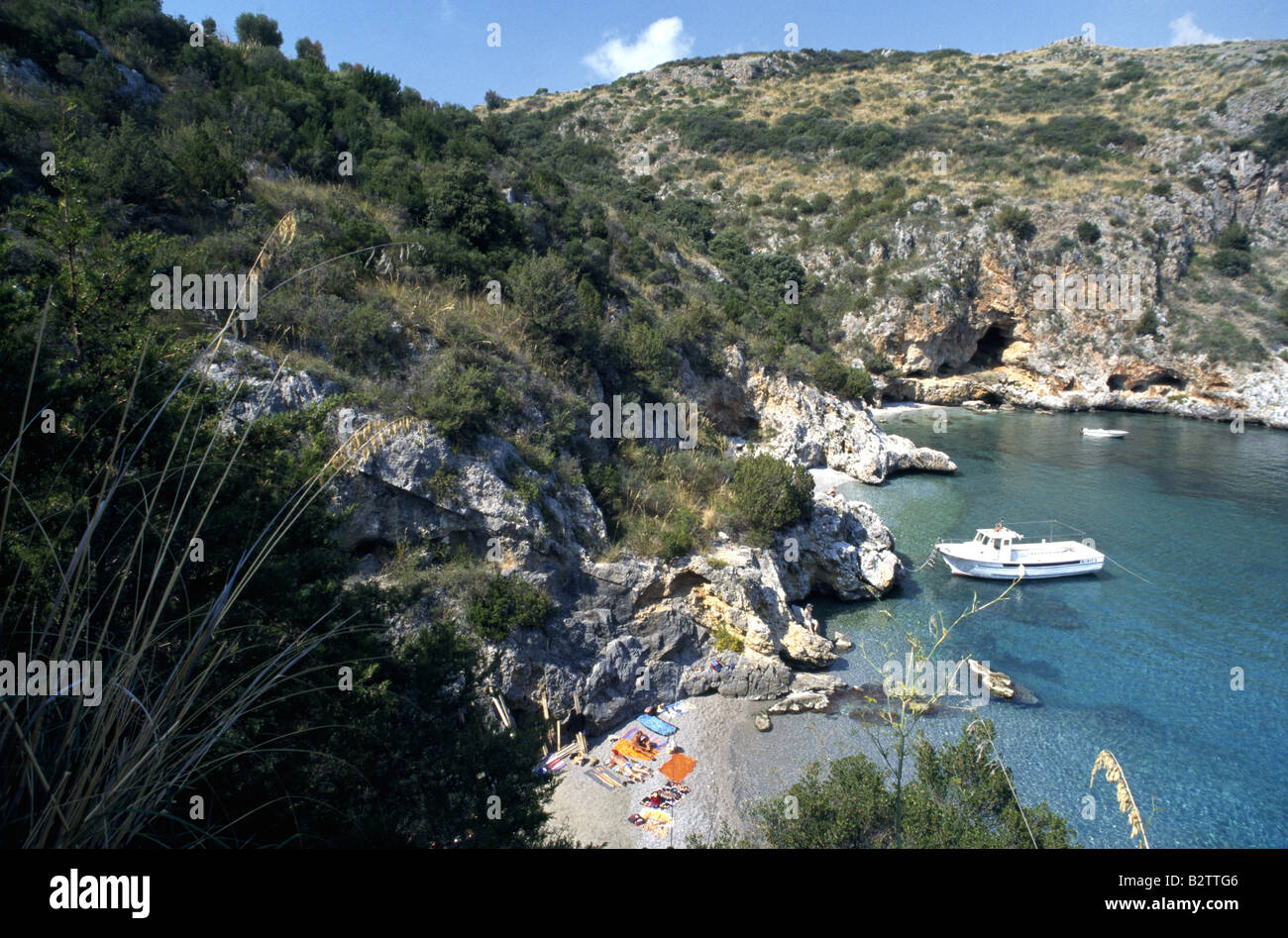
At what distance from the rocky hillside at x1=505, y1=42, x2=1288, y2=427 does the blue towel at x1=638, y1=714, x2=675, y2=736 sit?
2717 centimetres

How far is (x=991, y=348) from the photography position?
4725 cm

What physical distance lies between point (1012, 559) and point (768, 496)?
846 centimetres

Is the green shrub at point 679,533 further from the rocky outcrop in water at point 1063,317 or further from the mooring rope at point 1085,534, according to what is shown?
the rocky outcrop in water at point 1063,317

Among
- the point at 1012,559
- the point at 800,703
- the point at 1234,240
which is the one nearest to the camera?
the point at 800,703

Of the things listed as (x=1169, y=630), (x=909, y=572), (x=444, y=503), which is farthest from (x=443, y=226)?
(x=1169, y=630)

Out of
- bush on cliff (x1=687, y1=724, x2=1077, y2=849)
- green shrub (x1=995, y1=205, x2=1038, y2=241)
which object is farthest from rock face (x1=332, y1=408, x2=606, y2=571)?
green shrub (x1=995, y1=205, x2=1038, y2=241)

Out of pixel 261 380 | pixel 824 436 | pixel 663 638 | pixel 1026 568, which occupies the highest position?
pixel 824 436

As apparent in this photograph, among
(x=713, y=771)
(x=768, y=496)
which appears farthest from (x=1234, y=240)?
(x=713, y=771)

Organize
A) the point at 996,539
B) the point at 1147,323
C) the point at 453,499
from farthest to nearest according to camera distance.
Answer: the point at 1147,323
the point at 996,539
the point at 453,499

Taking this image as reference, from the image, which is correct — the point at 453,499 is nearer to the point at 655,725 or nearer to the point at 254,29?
the point at 655,725

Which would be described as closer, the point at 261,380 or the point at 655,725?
the point at 261,380

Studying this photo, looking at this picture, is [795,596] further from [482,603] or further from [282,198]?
[282,198]

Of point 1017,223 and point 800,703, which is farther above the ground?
point 1017,223
